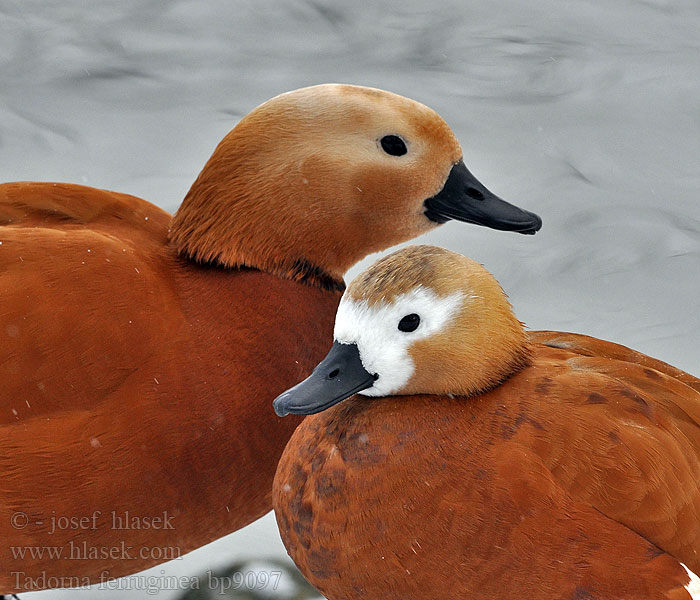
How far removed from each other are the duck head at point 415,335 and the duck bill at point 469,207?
0.44m

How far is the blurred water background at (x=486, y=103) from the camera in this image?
3.46 m

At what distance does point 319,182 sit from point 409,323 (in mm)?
525

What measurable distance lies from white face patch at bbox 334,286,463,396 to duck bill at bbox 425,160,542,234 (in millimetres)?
510

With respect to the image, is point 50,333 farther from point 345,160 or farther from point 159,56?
point 159,56

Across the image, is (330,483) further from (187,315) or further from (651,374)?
(651,374)

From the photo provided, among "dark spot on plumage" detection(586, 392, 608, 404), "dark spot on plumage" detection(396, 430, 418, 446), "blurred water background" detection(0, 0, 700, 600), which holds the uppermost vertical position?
"dark spot on plumage" detection(586, 392, 608, 404)

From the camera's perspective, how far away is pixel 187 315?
2.35 meters

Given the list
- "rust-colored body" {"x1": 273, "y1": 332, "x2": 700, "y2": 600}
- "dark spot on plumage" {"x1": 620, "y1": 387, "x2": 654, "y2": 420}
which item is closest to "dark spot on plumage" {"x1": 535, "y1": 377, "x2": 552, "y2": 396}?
"rust-colored body" {"x1": 273, "y1": 332, "x2": 700, "y2": 600}

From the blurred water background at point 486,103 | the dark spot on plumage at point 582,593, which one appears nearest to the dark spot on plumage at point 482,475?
the dark spot on plumage at point 582,593

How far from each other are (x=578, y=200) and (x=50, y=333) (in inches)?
82.8

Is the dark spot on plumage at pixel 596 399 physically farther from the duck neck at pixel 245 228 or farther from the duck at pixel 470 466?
the duck neck at pixel 245 228

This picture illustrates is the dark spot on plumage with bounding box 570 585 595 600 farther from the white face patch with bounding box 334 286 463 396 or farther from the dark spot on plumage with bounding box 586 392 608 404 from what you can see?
the white face patch with bounding box 334 286 463 396

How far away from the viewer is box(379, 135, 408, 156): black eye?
2.38m

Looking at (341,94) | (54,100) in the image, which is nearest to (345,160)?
(341,94)
